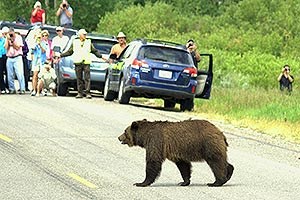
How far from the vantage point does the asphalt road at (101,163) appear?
11812 millimetres

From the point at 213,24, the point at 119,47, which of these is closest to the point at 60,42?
the point at 119,47

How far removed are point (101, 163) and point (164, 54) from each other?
10525mm

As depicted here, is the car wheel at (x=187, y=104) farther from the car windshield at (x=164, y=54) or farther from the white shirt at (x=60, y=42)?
the white shirt at (x=60, y=42)

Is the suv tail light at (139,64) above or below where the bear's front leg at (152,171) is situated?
below

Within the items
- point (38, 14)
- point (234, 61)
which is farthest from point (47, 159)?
point (234, 61)

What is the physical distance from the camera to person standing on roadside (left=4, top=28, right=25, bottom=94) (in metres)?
26.8

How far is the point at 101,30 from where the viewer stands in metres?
68.2

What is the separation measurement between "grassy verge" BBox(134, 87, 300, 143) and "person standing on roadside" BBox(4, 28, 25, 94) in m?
3.28

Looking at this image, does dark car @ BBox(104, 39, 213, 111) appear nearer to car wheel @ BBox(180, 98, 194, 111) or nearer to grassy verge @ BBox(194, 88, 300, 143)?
car wheel @ BBox(180, 98, 194, 111)

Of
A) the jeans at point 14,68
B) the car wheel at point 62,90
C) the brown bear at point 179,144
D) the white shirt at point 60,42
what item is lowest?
the car wheel at point 62,90

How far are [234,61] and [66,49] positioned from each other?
2392 cm

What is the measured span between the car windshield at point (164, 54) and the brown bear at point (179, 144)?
39.7ft

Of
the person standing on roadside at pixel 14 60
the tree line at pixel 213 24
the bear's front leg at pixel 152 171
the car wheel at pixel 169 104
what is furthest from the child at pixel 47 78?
the tree line at pixel 213 24

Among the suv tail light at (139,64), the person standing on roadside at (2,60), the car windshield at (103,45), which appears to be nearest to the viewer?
the suv tail light at (139,64)
